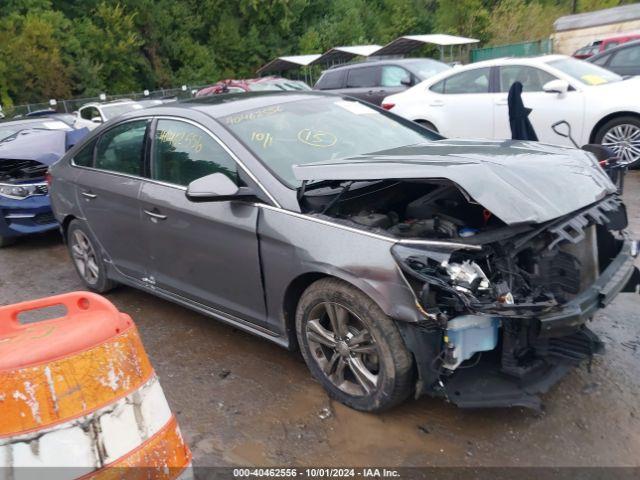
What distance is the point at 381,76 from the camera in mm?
12352

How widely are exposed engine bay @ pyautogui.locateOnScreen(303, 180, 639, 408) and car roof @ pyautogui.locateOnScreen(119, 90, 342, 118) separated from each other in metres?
1.36

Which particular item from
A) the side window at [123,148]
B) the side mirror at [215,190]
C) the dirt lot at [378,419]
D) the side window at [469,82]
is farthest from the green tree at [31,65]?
the side mirror at [215,190]

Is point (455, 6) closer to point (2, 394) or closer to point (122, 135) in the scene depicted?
point (122, 135)

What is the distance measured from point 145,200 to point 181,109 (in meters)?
0.68

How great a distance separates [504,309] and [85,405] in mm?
1685

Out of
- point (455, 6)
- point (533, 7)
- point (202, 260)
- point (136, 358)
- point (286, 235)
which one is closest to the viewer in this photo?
point (136, 358)

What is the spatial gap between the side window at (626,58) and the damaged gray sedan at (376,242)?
8.38 meters

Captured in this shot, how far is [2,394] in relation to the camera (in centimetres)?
175

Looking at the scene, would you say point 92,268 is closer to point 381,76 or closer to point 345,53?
point 381,76

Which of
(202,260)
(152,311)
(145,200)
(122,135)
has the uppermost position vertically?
(122,135)

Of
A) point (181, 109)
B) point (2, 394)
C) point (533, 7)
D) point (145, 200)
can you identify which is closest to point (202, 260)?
point (145, 200)

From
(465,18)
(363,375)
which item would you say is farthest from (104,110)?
→ (465,18)

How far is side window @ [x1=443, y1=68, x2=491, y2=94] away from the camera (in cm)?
841

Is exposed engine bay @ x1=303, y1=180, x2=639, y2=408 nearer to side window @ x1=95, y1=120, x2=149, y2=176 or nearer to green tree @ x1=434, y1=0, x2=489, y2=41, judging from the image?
side window @ x1=95, y1=120, x2=149, y2=176
